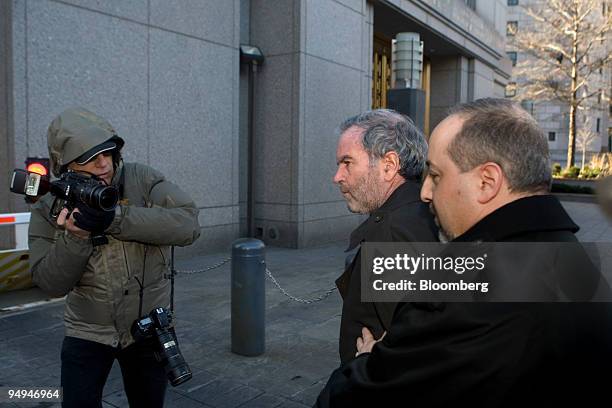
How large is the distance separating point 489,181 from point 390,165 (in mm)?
884

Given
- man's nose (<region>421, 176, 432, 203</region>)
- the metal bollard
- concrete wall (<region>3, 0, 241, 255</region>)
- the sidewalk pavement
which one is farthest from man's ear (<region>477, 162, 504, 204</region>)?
concrete wall (<region>3, 0, 241, 255</region>)

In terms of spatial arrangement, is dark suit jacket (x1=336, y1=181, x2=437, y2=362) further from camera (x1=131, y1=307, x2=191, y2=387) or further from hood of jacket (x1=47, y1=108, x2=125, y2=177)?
hood of jacket (x1=47, y1=108, x2=125, y2=177)

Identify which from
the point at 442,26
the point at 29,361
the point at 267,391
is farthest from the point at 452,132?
the point at 442,26

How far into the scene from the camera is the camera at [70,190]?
7.13 feet

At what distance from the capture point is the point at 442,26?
1528 cm

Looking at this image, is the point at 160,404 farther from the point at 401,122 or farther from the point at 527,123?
the point at 527,123

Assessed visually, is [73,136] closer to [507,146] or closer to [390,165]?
[390,165]

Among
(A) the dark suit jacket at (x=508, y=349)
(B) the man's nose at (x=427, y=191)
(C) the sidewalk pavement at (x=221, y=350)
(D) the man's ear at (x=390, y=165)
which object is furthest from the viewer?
(C) the sidewalk pavement at (x=221, y=350)

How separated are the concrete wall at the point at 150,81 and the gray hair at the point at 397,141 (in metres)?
5.65

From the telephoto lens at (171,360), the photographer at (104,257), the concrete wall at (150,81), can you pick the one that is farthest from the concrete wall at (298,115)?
the telephoto lens at (171,360)

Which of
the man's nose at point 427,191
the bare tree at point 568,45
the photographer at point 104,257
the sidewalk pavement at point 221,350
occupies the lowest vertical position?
the sidewalk pavement at point 221,350

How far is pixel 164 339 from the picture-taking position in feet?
8.11

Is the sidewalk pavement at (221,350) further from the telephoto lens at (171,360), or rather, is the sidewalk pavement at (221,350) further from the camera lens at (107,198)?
the camera lens at (107,198)

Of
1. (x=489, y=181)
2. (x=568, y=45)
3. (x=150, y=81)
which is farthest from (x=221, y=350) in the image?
(x=568, y=45)
